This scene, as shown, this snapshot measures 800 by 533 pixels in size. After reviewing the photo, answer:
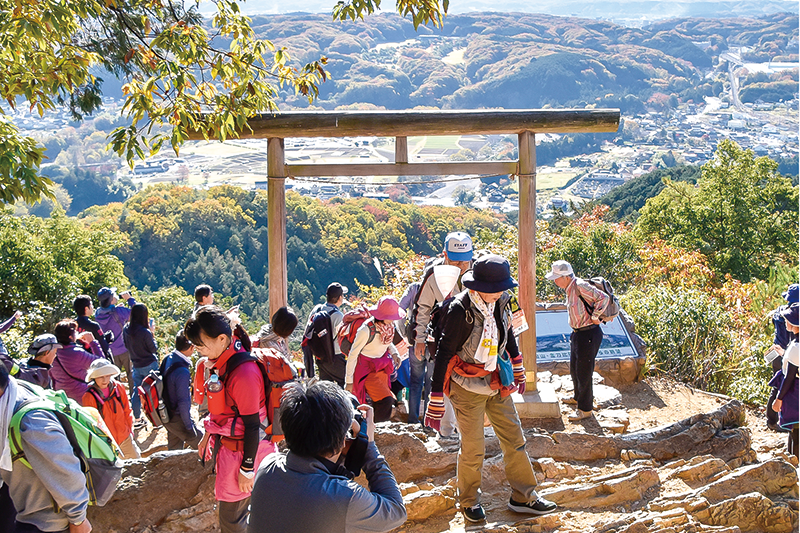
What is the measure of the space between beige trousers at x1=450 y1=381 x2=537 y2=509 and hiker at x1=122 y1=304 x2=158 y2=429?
3359 millimetres

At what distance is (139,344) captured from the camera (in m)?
6.04

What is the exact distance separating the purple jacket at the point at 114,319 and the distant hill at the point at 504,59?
57535mm

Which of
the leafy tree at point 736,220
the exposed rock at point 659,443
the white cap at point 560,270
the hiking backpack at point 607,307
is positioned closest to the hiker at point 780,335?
the exposed rock at point 659,443

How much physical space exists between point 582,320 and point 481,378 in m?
2.10

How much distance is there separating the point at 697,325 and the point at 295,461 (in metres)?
7.56

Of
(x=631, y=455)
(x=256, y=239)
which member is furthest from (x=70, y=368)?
(x=256, y=239)

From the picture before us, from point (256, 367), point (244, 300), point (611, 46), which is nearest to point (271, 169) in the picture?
point (256, 367)

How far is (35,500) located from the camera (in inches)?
99.5

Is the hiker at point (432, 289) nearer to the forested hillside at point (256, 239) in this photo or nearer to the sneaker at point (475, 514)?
the sneaker at point (475, 514)

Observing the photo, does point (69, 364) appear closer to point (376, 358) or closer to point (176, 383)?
point (176, 383)

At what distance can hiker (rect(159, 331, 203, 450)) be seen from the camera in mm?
4266

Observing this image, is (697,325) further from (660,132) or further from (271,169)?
(660,132)

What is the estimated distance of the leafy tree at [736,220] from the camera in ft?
82.9

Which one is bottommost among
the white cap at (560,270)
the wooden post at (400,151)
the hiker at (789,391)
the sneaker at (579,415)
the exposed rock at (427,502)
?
the sneaker at (579,415)
